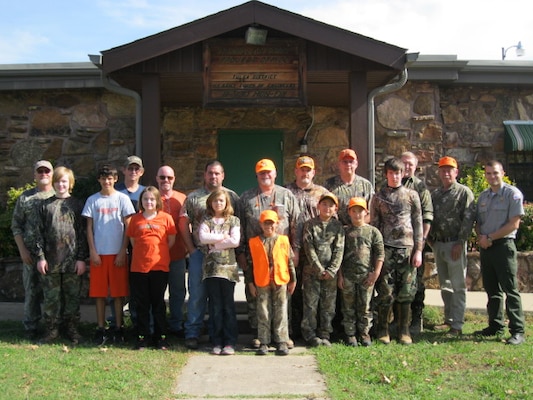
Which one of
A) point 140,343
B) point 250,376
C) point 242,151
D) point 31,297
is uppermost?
point 242,151

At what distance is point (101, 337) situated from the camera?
5.69m

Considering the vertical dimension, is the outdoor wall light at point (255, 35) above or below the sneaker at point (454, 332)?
above

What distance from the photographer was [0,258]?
7.90m

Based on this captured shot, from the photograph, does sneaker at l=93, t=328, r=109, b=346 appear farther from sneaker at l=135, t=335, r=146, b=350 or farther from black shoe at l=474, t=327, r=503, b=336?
black shoe at l=474, t=327, r=503, b=336

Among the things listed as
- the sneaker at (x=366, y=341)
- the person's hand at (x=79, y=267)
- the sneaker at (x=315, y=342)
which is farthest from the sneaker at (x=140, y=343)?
the sneaker at (x=366, y=341)

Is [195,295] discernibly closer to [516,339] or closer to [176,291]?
[176,291]

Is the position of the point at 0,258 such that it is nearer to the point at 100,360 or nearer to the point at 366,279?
the point at 100,360

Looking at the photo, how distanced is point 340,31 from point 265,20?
2.67 ft

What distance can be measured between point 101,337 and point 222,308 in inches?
48.6

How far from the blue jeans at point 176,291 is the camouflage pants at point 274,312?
35.8 inches

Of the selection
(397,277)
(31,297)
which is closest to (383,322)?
(397,277)

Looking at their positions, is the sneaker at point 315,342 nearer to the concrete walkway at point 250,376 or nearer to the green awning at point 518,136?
the concrete walkway at point 250,376

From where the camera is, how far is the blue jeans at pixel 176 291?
5949 millimetres

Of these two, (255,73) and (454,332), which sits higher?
(255,73)
